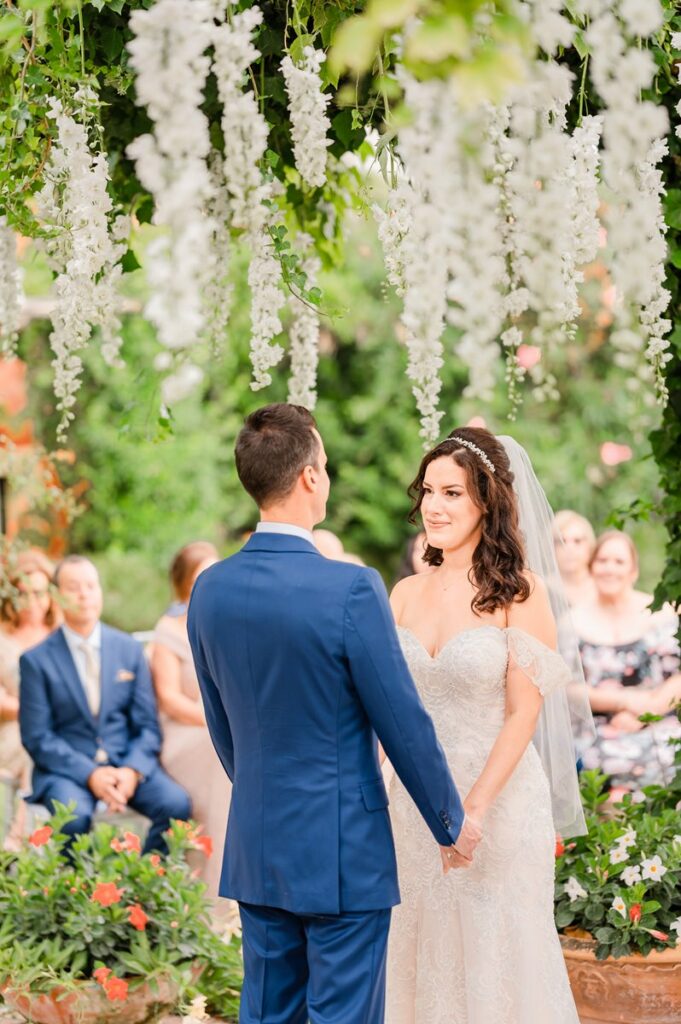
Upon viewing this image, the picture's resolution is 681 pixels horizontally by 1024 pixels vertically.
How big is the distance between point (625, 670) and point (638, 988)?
2.14 meters

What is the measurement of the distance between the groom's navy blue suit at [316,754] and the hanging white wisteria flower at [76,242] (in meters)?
0.69

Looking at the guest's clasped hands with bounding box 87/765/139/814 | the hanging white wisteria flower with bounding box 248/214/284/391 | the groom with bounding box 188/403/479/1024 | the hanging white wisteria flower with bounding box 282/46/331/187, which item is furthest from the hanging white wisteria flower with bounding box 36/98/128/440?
the guest's clasped hands with bounding box 87/765/139/814

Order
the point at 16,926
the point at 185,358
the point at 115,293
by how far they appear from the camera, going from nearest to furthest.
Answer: the point at 185,358, the point at 115,293, the point at 16,926

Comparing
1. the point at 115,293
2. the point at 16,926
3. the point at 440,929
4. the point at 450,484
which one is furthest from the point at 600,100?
the point at 16,926

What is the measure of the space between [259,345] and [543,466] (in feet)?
29.4

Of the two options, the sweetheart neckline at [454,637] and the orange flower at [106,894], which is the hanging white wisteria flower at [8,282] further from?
the orange flower at [106,894]

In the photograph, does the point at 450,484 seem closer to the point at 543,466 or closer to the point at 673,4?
the point at 673,4

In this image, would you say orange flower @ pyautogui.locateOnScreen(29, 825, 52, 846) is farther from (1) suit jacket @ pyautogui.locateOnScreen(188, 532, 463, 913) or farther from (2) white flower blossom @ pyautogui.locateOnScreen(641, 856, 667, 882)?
(2) white flower blossom @ pyautogui.locateOnScreen(641, 856, 667, 882)

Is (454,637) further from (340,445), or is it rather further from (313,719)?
(340,445)

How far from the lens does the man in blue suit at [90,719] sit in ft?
17.3

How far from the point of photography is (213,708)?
9.82 feet

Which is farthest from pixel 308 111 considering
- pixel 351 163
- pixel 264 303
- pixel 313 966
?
pixel 313 966

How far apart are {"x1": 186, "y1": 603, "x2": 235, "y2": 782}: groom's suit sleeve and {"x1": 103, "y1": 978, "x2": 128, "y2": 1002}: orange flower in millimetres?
1017

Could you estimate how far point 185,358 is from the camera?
6.88ft
